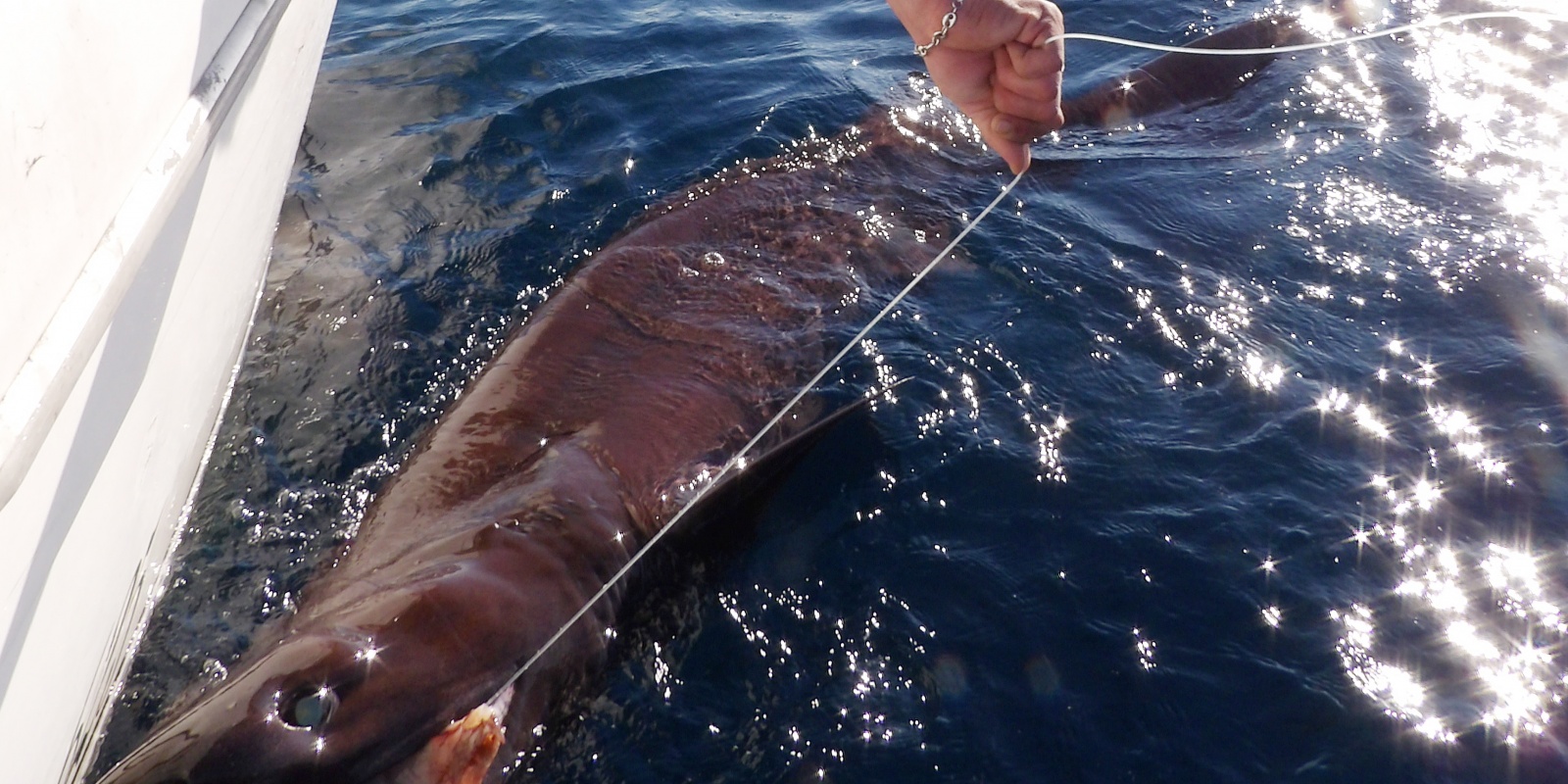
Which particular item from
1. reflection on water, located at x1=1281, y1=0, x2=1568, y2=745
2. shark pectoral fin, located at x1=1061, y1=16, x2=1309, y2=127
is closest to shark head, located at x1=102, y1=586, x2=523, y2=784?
reflection on water, located at x1=1281, y1=0, x2=1568, y2=745

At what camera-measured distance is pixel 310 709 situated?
90.7 inches

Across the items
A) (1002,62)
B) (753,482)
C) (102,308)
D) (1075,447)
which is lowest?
(1075,447)

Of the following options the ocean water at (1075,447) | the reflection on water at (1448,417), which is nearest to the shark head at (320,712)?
the ocean water at (1075,447)

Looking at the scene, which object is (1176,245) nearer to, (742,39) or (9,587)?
(742,39)

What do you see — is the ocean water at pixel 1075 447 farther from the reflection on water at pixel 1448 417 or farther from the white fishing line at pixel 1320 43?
the white fishing line at pixel 1320 43

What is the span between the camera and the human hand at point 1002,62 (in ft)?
8.80

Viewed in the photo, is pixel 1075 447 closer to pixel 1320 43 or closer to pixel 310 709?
pixel 310 709

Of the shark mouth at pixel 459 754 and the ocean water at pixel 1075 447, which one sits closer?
the shark mouth at pixel 459 754

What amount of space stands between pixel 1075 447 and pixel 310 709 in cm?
248

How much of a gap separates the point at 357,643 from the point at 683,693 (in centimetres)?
91

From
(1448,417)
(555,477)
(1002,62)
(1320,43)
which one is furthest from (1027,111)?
(1320,43)

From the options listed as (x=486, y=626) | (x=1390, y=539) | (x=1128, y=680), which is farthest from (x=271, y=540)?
(x=1390, y=539)

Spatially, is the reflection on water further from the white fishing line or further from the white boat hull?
the white boat hull

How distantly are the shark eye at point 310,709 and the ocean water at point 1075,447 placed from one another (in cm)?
63
